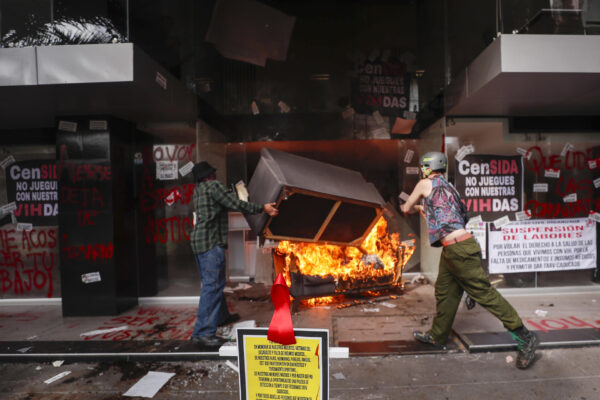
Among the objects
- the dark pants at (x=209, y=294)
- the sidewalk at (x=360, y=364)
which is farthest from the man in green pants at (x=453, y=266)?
the dark pants at (x=209, y=294)

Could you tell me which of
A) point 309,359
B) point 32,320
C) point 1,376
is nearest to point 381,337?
point 309,359

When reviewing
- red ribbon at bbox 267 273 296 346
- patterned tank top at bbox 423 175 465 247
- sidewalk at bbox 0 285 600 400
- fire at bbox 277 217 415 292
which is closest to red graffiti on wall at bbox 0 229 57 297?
sidewalk at bbox 0 285 600 400

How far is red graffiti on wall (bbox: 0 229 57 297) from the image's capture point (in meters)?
6.15

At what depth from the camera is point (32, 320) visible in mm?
5289

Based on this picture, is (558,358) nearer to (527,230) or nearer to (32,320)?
(527,230)

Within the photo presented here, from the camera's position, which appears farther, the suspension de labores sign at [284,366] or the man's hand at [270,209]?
the man's hand at [270,209]

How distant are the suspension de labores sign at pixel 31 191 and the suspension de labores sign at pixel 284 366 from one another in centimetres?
602

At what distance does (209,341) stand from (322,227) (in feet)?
6.54

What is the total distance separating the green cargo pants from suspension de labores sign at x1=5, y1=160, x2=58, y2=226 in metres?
6.54

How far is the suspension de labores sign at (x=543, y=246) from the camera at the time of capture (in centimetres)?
597

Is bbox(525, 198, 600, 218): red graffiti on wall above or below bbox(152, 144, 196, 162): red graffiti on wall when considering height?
below

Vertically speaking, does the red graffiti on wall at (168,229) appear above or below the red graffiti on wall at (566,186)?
below

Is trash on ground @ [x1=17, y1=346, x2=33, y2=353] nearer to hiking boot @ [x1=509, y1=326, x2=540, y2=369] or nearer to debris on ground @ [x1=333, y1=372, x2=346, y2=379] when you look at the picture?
debris on ground @ [x1=333, y1=372, x2=346, y2=379]

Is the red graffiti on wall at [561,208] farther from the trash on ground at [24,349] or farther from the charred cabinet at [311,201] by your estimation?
the trash on ground at [24,349]
